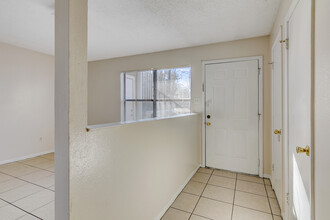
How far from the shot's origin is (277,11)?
2.13 meters

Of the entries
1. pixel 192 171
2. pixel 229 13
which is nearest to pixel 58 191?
pixel 192 171

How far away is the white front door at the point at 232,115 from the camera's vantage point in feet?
9.74

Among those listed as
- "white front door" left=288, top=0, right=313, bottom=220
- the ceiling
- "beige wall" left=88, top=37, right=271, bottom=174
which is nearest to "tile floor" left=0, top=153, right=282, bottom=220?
"white front door" left=288, top=0, right=313, bottom=220

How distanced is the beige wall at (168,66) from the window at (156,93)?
18 cm

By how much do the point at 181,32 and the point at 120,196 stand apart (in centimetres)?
252

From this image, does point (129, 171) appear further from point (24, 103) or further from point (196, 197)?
point (24, 103)

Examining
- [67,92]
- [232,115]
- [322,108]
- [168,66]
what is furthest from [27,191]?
[232,115]

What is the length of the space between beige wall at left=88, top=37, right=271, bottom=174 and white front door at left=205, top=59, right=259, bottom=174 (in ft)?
0.52

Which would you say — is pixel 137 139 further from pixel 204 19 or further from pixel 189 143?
pixel 204 19

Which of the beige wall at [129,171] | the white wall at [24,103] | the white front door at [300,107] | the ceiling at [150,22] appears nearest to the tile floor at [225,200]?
the beige wall at [129,171]

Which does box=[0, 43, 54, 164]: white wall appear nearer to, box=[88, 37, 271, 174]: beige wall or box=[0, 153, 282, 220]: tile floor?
box=[0, 153, 282, 220]: tile floor

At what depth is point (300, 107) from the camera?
4.25 ft

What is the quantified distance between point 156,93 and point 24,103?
2975 mm

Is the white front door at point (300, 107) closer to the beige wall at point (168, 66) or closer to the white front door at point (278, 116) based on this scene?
the white front door at point (278, 116)
